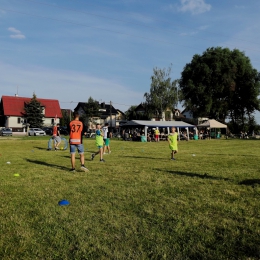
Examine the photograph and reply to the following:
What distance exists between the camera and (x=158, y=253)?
120 inches

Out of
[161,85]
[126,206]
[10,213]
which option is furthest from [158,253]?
[161,85]

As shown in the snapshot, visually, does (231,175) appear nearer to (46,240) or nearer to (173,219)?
(173,219)

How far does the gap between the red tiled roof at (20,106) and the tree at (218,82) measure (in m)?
29.3

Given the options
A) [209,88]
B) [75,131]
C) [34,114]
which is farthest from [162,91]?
[75,131]

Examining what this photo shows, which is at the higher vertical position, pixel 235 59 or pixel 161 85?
pixel 235 59

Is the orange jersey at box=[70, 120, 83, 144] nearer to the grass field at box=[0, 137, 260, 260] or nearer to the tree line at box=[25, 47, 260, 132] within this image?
the grass field at box=[0, 137, 260, 260]

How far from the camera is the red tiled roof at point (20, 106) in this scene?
59188 mm

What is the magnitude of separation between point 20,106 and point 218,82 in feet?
134

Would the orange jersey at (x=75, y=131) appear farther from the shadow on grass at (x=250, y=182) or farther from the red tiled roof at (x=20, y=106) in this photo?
the red tiled roof at (x=20, y=106)

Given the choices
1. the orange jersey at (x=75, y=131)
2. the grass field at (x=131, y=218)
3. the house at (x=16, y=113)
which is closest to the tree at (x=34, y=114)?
the house at (x=16, y=113)

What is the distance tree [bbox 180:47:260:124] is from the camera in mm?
49719

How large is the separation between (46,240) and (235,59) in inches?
2097

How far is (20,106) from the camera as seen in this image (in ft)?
200

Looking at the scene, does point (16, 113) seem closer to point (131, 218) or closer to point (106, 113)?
point (106, 113)
